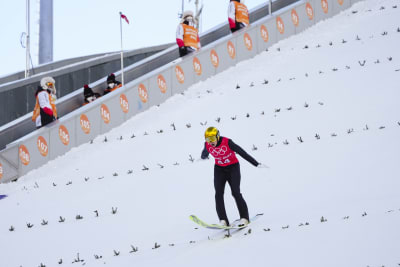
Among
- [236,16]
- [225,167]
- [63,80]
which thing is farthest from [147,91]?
[225,167]

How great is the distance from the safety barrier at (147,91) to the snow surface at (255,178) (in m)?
0.38

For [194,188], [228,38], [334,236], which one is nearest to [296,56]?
[228,38]

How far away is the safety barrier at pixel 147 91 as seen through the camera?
51.2 ft

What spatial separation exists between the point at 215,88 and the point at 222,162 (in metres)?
8.29

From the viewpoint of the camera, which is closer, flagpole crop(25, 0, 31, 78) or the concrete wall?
the concrete wall

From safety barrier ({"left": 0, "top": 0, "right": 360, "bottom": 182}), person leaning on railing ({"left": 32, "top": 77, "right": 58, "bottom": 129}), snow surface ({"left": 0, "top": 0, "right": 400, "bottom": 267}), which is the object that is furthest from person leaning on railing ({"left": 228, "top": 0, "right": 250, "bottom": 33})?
person leaning on railing ({"left": 32, "top": 77, "right": 58, "bottom": 129})

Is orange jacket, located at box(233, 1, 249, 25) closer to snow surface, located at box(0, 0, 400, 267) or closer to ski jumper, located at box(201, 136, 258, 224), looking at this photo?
snow surface, located at box(0, 0, 400, 267)

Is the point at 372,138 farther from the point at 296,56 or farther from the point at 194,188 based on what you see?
the point at 296,56

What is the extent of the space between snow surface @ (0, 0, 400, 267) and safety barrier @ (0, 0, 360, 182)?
376mm

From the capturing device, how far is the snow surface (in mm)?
8039

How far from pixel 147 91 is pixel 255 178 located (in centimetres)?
684

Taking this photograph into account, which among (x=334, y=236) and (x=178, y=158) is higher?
(x=178, y=158)

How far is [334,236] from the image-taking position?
758 centimetres

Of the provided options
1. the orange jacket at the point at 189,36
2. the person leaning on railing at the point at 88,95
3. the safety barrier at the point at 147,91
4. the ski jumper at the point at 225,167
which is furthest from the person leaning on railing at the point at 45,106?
the ski jumper at the point at 225,167
